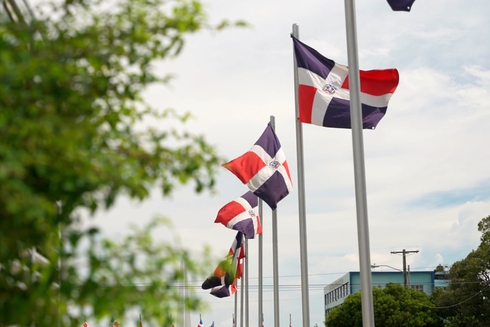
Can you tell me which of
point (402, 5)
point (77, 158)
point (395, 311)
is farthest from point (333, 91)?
point (395, 311)

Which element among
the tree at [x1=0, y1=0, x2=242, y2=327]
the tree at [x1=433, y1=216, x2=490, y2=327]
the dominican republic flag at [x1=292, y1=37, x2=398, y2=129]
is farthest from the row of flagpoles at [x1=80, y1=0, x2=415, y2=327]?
the tree at [x1=433, y1=216, x2=490, y2=327]

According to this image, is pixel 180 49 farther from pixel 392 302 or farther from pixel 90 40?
pixel 392 302

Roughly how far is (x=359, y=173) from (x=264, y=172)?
611 centimetres

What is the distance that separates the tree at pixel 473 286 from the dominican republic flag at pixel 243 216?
4026 centimetres

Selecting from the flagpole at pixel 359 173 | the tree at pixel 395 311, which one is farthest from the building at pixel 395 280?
the flagpole at pixel 359 173

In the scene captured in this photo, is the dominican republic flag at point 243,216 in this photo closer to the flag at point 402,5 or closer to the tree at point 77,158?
the flag at point 402,5

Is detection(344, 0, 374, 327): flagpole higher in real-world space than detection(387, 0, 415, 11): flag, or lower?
lower

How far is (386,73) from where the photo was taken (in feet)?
42.8

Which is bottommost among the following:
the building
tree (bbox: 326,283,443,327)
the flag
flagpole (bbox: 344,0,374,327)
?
flagpole (bbox: 344,0,374,327)

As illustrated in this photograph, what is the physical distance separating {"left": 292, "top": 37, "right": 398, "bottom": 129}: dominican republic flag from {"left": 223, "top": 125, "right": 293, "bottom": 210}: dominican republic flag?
3637 mm

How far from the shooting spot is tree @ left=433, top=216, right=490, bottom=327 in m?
61.6

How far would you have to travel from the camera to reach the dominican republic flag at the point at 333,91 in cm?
1305

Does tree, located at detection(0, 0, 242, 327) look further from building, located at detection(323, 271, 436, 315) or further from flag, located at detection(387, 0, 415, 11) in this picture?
building, located at detection(323, 271, 436, 315)

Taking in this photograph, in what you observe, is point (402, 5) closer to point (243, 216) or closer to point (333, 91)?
point (333, 91)
